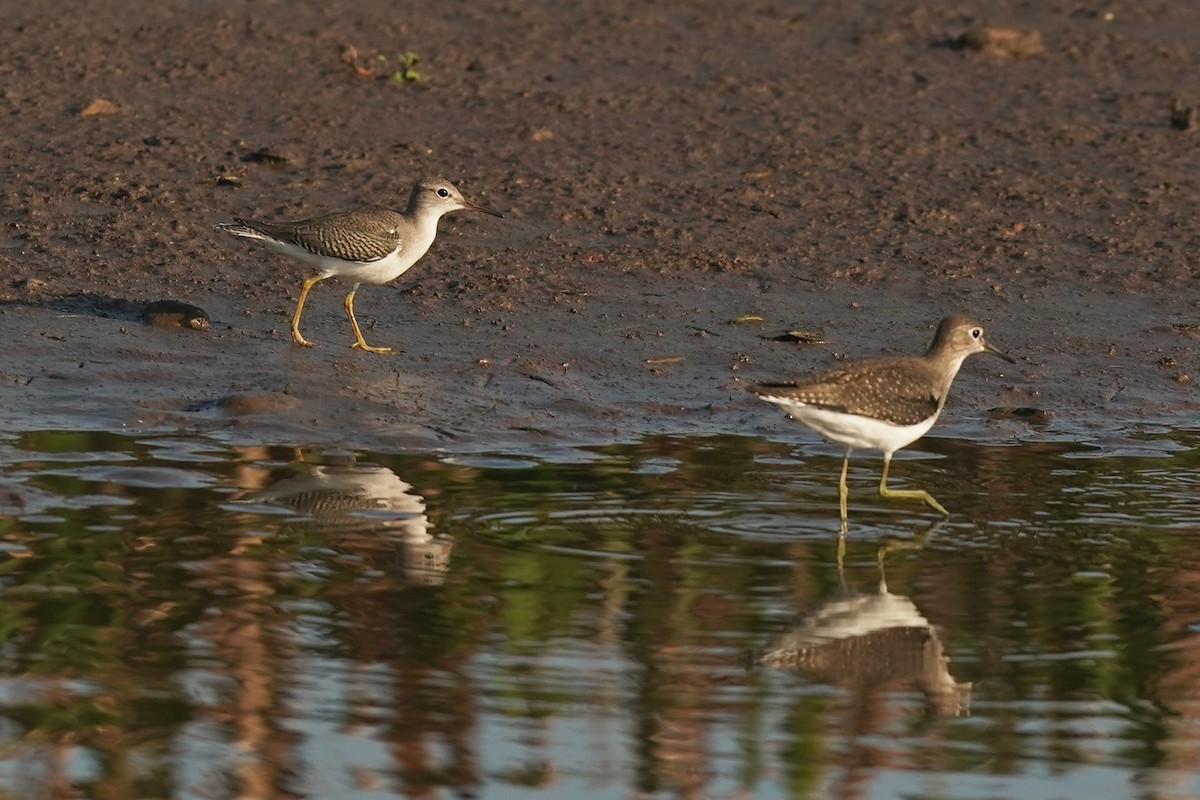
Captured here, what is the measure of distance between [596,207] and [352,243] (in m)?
2.67

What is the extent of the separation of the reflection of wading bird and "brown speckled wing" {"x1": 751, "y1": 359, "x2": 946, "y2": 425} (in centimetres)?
163

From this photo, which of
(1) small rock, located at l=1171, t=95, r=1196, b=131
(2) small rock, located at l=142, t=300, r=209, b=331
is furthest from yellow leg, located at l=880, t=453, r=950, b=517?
(1) small rock, located at l=1171, t=95, r=1196, b=131

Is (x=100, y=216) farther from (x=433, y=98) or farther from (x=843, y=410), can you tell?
(x=843, y=410)

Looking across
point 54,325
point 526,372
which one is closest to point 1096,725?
→ point 526,372

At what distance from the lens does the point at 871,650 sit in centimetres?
755

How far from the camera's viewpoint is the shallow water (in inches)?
251

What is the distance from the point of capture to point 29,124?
50.5 feet

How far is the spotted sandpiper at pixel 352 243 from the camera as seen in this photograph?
12.3 metres

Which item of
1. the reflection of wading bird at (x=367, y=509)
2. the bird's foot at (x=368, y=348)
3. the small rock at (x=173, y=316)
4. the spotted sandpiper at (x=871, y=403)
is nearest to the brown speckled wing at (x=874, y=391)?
the spotted sandpiper at (x=871, y=403)

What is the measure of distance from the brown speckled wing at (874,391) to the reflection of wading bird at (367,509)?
5.35ft

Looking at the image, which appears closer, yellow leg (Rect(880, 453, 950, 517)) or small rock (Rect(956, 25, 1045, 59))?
yellow leg (Rect(880, 453, 950, 517))

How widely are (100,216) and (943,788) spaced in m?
9.13

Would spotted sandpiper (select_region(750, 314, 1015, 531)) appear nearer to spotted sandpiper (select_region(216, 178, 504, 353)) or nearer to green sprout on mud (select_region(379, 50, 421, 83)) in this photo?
spotted sandpiper (select_region(216, 178, 504, 353))

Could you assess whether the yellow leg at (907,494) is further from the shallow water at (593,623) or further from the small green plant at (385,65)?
the small green plant at (385,65)
